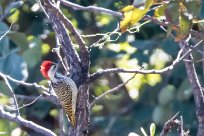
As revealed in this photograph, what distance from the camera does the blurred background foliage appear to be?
4.66m

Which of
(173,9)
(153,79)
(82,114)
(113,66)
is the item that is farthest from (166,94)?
(173,9)

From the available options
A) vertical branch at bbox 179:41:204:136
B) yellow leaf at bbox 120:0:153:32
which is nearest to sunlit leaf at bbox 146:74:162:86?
vertical branch at bbox 179:41:204:136

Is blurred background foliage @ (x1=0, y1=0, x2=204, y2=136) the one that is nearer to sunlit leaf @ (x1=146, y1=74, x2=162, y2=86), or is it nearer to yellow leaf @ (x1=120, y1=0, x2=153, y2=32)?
sunlit leaf @ (x1=146, y1=74, x2=162, y2=86)

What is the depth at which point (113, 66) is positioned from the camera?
5418 mm

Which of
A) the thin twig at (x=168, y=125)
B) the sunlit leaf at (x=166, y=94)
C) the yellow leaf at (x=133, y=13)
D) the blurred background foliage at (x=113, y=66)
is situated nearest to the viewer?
the yellow leaf at (x=133, y=13)

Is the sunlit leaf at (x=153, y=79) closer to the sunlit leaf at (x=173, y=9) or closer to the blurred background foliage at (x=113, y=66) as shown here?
the blurred background foliage at (x=113, y=66)

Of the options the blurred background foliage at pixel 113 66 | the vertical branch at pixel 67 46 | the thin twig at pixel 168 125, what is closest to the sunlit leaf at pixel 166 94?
the blurred background foliage at pixel 113 66

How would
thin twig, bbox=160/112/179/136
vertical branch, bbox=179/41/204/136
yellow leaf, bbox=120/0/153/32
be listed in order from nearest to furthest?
yellow leaf, bbox=120/0/153/32
thin twig, bbox=160/112/179/136
vertical branch, bbox=179/41/204/136

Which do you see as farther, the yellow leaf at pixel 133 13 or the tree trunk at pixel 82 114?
the tree trunk at pixel 82 114

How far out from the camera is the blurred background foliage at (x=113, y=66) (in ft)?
15.3

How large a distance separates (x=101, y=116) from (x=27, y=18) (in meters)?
0.87

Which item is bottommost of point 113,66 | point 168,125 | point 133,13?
point 113,66

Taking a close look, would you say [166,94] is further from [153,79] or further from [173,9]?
[173,9]

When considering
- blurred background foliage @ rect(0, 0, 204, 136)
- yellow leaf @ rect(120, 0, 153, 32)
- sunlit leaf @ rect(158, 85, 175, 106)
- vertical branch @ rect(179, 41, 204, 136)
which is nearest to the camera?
yellow leaf @ rect(120, 0, 153, 32)
